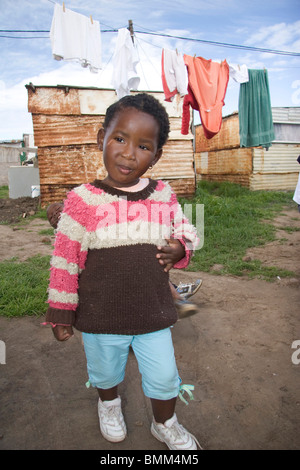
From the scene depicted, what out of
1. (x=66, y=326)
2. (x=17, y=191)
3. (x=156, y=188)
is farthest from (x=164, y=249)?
(x=17, y=191)

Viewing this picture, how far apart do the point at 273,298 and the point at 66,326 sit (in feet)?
7.46

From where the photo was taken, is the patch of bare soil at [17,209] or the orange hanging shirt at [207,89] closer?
the orange hanging shirt at [207,89]

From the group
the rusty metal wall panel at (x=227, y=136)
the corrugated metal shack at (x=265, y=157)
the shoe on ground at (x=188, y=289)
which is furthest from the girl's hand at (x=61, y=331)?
the rusty metal wall panel at (x=227, y=136)

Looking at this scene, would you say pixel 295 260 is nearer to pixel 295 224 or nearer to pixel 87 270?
pixel 295 224


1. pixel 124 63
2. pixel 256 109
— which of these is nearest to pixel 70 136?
pixel 124 63

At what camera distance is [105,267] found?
1.29m

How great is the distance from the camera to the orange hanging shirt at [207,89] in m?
5.39

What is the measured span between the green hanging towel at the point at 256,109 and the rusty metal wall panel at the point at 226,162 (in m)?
3.60

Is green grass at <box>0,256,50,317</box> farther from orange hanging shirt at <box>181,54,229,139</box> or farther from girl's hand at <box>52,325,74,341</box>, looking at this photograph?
orange hanging shirt at <box>181,54,229,139</box>

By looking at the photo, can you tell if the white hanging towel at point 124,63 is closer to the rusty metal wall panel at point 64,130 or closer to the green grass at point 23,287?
the rusty metal wall panel at point 64,130

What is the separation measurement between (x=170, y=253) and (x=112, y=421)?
2.65 ft

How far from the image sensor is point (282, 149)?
412 inches

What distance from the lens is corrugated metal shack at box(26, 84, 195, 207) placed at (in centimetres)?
716

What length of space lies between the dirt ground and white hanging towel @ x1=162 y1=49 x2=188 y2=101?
12.5ft
